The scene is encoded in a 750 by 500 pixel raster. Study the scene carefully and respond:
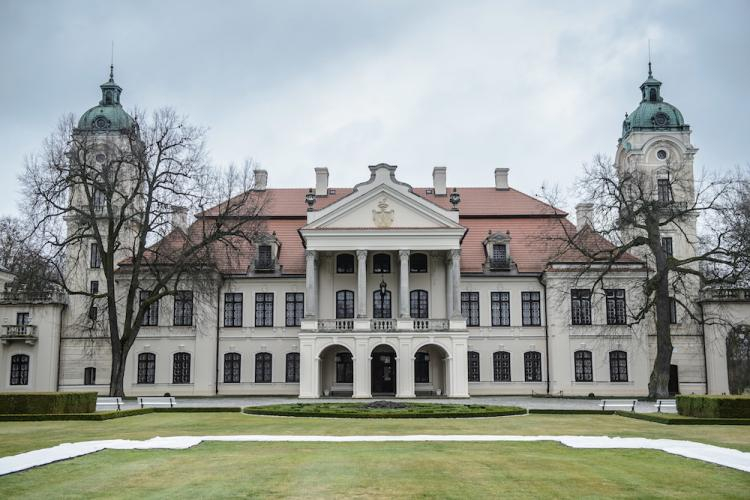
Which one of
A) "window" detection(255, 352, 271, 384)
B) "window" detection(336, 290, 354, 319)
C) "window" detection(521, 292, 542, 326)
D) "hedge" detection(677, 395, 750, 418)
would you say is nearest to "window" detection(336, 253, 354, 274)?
"window" detection(336, 290, 354, 319)

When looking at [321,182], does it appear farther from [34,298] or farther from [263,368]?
[34,298]

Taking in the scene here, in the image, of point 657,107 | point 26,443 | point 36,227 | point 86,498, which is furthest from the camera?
point 657,107

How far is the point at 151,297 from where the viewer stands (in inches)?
1502

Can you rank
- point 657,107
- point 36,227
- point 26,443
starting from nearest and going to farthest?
1. point 26,443
2. point 36,227
3. point 657,107

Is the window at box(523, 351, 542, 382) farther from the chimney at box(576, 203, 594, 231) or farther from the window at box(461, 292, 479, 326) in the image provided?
the chimney at box(576, 203, 594, 231)

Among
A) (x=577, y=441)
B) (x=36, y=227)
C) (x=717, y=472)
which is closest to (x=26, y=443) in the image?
(x=577, y=441)

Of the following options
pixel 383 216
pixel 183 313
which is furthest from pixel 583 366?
pixel 183 313

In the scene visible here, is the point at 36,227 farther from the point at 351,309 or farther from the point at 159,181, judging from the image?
the point at 351,309

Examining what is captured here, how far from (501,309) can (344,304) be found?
9.02 metres

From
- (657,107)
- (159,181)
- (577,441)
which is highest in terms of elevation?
(657,107)

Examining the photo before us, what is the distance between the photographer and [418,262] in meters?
45.0

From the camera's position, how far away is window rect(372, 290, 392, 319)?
44.5 m

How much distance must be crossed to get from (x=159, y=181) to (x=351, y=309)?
13227 mm

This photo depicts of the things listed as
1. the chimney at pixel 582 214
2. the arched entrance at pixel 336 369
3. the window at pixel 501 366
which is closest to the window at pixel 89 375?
the arched entrance at pixel 336 369
